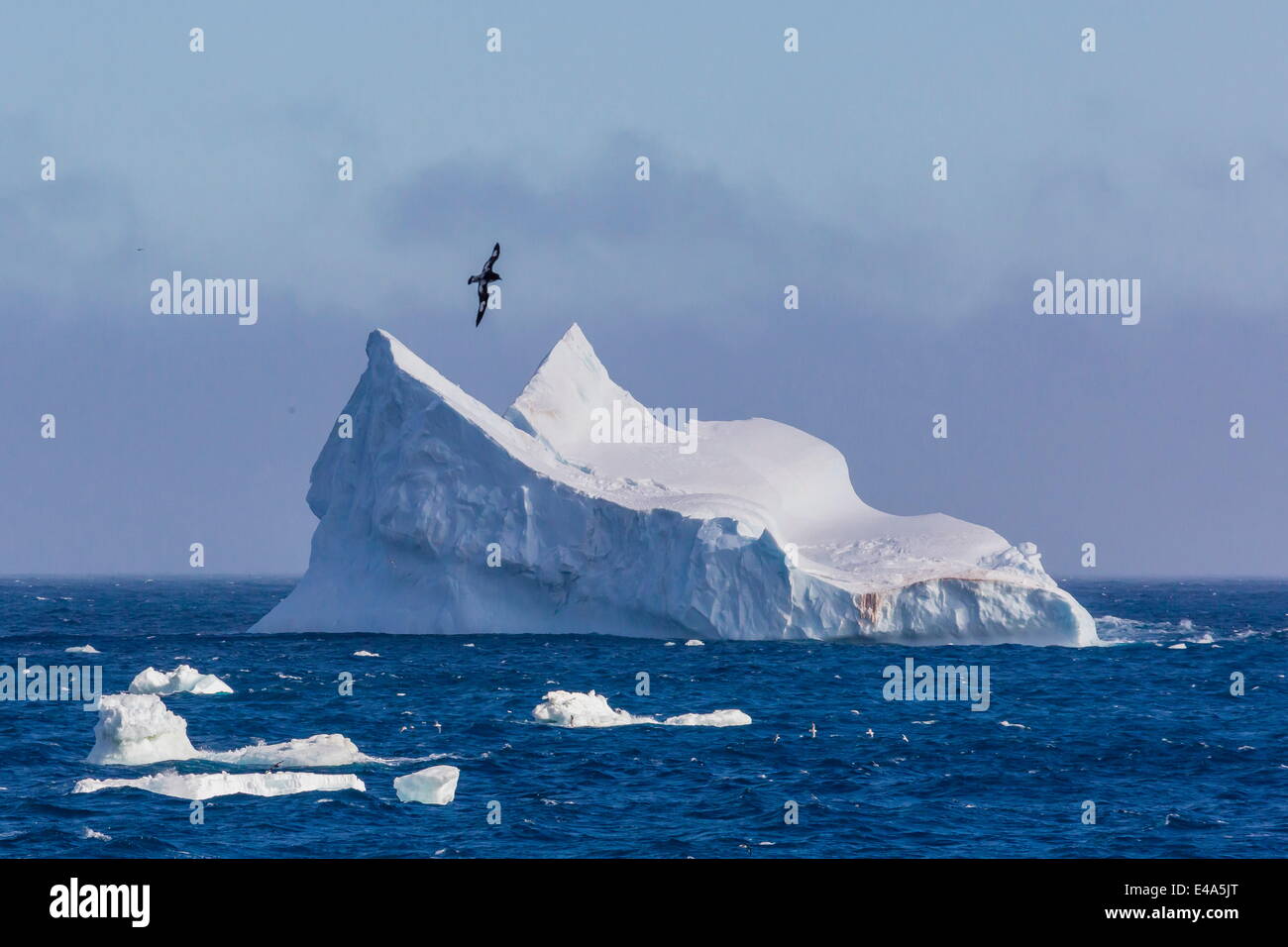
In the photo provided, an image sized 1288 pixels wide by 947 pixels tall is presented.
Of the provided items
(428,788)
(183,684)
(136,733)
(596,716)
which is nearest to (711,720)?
(596,716)

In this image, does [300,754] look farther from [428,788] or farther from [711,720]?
[711,720]

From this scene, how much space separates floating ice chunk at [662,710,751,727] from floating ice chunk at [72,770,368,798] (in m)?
7.61

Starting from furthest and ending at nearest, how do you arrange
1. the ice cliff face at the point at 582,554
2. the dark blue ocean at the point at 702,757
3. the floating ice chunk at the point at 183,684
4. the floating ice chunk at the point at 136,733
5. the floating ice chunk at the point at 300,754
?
the ice cliff face at the point at 582,554 < the floating ice chunk at the point at 183,684 < the floating ice chunk at the point at 300,754 < the floating ice chunk at the point at 136,733 < the dark blue ocean at the point at 702,757

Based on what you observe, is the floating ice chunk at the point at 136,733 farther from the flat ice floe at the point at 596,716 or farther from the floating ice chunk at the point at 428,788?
the flat ice floe at the point at 596,716

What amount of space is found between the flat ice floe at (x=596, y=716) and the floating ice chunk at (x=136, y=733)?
6.81 m

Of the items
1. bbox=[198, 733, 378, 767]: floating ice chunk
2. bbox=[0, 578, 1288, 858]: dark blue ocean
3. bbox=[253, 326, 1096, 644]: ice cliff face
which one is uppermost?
bbox=[253, 326, 1096, 644]: ice cliff face

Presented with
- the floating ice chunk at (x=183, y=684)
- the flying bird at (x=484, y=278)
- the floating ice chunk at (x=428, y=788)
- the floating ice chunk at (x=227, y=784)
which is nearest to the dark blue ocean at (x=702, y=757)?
the floating ice chunk at (x=428, y=788)

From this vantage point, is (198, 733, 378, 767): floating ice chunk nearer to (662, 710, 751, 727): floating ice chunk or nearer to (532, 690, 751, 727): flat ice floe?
(532, 690, 751, 727): flat ice floe

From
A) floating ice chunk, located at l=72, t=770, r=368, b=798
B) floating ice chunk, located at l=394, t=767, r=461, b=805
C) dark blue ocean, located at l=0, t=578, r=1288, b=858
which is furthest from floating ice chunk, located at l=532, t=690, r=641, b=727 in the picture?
floating ice chunk, located at l=394, t=767, r=461, b=805

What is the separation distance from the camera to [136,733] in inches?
800

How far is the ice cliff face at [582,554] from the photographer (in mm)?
39656

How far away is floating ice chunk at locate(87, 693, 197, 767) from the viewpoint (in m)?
20.2

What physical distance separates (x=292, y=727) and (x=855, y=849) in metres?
11.6

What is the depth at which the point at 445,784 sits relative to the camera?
18453 millimetres
